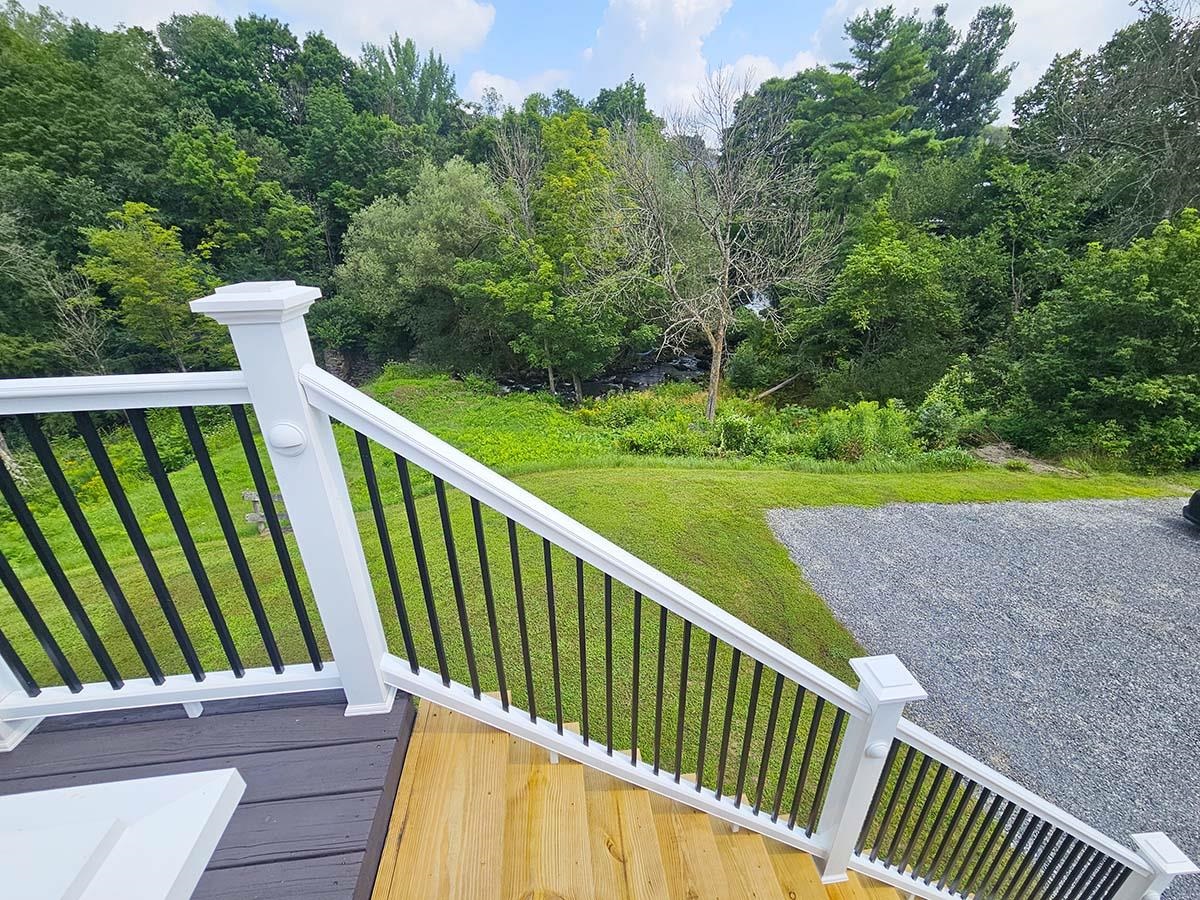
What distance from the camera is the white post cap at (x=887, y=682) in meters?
1.32

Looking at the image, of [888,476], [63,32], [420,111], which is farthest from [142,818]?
[420,111]

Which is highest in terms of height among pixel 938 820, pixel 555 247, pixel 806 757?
pixel 555 247

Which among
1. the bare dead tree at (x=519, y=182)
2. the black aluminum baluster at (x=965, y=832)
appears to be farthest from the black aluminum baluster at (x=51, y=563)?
the bare dead tree at (x=519, y=182)

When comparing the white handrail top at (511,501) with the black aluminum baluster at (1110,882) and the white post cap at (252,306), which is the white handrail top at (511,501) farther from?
the black aluminum baluster at (1110,882)

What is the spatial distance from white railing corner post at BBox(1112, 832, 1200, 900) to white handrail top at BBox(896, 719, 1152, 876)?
0.03 m

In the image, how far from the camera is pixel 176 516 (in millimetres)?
1248

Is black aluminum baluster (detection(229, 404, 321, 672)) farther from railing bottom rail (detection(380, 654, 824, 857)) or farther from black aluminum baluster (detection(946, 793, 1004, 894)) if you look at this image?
Result: black aluminum baluster (detection(946, 793, 1004, 894))

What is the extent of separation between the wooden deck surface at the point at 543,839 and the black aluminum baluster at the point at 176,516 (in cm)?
62

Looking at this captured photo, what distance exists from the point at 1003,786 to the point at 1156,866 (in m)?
1.07

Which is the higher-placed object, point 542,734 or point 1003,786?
point 542,734

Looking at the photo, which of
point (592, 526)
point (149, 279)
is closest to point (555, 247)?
point (592, 526)

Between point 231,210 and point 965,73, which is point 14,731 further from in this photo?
point 965,73

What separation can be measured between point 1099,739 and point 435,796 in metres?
3.97

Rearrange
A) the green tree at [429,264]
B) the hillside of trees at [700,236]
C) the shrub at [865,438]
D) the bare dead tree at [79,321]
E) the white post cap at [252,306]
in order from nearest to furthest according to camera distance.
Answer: the white post cap at [252,306] < the shrub at [865,438] < the hillside of trees at [700,236] < the bare dead tree at [79,321] < the green tree at [429,264]
